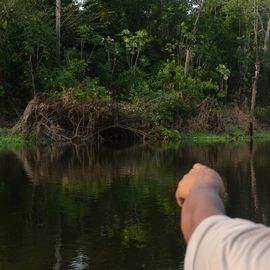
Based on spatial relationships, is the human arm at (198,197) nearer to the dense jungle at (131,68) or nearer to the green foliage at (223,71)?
the dense jungle at (131,68)

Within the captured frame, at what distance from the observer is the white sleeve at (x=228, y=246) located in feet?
3.81

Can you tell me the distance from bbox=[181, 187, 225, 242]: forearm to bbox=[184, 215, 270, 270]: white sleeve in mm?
52

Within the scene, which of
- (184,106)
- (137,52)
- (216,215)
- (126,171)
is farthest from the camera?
(137,52)

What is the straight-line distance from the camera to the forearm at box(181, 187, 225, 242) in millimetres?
1368

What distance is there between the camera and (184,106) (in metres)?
31.1

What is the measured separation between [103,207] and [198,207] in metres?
9.27

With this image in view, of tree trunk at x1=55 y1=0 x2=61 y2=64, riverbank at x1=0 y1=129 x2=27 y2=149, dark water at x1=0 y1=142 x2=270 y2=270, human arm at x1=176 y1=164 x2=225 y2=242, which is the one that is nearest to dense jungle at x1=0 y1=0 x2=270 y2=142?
tree trunk at x1=55 y1=0 x2=61 y2=64

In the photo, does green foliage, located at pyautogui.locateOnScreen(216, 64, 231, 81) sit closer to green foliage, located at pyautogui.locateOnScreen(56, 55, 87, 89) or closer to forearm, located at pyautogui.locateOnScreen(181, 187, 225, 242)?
green foliage, located at pyautogui.locateOnScreen(56, 55, 87, 89)

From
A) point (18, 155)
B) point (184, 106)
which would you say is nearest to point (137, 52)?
point (184, 106)

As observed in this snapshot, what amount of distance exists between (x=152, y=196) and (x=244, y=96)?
27206 mm

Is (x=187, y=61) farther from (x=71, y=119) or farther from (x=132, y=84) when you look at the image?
(x=71, y=119)

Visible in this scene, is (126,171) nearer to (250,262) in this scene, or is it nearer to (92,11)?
(250,262)

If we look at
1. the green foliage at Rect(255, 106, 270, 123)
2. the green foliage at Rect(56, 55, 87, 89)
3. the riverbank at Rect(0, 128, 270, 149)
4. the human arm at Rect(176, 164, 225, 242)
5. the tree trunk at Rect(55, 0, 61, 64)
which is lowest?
the riverbank at Rect(0, 128, 270, 149)

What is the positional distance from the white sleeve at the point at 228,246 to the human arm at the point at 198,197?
63 mm
